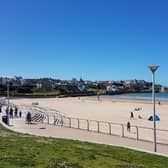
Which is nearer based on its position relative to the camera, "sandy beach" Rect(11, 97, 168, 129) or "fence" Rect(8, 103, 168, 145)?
"fence" Rect(8, 103, 168, 145)

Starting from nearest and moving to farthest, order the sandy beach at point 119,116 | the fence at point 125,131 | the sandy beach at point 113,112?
the fence at point 125,131 → the sandy beach at point 119,116 → the sandy beach at point 113,112

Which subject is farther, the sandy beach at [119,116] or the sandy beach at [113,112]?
the sandy beach at [113,112]

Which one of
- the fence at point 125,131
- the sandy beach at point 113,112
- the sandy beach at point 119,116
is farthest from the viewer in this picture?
the sandy beach at point 113,112

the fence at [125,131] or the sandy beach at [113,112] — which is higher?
the fence at [125,131]

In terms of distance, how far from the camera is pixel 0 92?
493 ft

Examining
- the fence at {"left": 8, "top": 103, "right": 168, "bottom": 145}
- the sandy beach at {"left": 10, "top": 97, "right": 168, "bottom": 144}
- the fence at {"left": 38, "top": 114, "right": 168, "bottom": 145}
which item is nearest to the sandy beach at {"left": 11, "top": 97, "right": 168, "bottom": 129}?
the sandy beach at {"left": 10, "top": 97, "right": 168, "bottom": 144}

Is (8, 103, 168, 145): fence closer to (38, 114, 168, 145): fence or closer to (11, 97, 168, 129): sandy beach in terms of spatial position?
(38, 114, 168, 145): fence

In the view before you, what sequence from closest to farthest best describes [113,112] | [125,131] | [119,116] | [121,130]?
[125,131], [121,130], [119,116], [113,112]

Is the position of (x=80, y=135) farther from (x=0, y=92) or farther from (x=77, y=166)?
(x=0, y=92)

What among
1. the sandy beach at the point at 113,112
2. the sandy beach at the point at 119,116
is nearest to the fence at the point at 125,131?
the sandy beach at the point at 119,116

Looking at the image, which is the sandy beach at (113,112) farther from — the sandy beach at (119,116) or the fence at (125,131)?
the fence at (125,131)

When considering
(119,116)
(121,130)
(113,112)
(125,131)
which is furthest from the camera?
(113,112)

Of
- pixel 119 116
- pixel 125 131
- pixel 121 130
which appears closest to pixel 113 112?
pixel 119 116

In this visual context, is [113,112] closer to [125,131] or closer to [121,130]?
[121,130]
